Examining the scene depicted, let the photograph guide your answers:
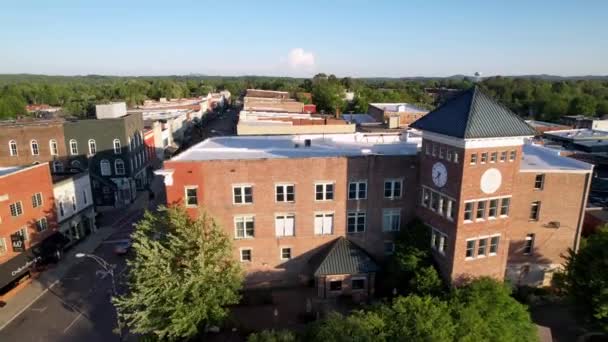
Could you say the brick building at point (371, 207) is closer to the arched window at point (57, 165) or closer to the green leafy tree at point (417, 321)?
the green leafy tree at point (417, 321)

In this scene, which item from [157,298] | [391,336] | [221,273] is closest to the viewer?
[391,336]

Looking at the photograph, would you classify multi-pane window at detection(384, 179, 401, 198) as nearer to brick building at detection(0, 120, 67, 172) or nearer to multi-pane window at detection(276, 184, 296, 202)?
multi-pane window at detection(276, 184, 296, 202)

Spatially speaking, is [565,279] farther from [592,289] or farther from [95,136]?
[95,136]

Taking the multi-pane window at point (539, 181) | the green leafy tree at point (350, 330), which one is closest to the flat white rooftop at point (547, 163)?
the multi-pane window at point (539, 181)

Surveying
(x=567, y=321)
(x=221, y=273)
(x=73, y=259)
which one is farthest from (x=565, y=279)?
(x=73, y=259)

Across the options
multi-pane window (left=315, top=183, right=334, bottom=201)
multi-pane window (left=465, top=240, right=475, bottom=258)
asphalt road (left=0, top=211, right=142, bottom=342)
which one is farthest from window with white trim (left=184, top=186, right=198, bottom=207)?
multi-pane window (left=465, top=240, right=475, bottom=258)

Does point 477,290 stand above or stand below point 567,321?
above
